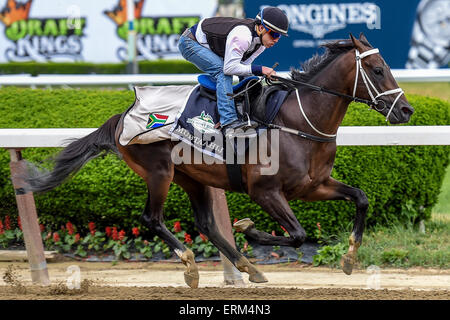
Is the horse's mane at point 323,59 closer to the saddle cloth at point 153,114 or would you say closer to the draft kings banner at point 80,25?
the saddle cloth at point 153,114

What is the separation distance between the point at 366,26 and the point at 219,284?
6072mm

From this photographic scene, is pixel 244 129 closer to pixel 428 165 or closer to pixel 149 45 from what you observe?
pixel 428 165

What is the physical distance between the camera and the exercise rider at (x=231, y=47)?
462 centimetres

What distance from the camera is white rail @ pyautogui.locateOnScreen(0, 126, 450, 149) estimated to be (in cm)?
529

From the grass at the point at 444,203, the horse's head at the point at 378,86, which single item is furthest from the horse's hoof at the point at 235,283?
the grass at the point at 444,203

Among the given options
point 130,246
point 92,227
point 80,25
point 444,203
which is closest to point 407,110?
point 130,246

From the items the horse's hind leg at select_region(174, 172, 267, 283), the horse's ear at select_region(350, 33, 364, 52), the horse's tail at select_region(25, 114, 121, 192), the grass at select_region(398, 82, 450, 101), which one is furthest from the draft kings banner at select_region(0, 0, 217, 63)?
the horse's ear at select_region(350, 33, 364, 52)

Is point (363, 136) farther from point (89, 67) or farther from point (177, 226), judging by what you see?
point (89, 67)

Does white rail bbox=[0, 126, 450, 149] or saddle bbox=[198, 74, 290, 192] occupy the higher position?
saddle bbox=[198, 74, 290, 192]

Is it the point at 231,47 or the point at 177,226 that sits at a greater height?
the point at 231,47

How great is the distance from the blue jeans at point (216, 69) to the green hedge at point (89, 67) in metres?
9.96

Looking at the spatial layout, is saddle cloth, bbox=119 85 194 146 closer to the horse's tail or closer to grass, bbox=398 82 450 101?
the horse's tail

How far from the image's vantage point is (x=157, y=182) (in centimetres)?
515

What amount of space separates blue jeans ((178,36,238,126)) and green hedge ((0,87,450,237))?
1641mm
